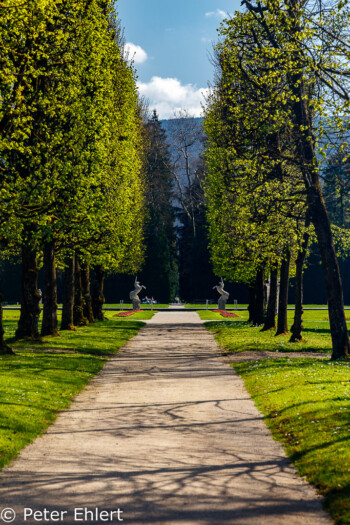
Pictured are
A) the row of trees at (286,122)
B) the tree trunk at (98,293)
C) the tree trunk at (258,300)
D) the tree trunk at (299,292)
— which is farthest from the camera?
the tree trunk at (98,293)

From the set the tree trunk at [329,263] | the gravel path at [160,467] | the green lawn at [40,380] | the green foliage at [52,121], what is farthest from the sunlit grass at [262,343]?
the gravel path at [160,467]

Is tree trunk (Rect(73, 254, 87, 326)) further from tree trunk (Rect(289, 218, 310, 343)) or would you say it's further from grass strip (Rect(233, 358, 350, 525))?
grass strip (Rect(233, 358, 350, 525))

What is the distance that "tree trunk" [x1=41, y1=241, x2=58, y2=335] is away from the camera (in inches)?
1008

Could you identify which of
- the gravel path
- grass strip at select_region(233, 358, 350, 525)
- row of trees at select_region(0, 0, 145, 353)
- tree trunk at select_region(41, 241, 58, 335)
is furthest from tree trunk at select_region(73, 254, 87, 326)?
the gravel path

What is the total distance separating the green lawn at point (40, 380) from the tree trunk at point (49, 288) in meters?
0.78

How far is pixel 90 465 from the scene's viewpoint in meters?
8.13

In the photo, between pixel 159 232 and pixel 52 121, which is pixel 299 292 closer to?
pixel 52 121

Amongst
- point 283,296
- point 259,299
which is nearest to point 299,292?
point 283,296

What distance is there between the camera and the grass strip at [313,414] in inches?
290

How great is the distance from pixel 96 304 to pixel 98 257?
1580 cm

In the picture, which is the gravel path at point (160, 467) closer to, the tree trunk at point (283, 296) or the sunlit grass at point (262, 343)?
the sunlit grass at point (262, 343)

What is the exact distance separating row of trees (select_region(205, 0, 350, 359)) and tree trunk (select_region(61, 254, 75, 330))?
322 inches

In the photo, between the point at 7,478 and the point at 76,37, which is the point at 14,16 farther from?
the point at 7,478

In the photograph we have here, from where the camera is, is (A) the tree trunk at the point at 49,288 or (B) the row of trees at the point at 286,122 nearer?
(B) the row of trees at the point at 286,122
